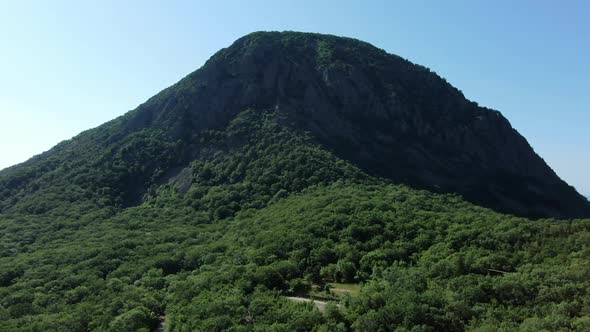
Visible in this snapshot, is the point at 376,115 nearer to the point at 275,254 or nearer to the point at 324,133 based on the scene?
the point at 324,133

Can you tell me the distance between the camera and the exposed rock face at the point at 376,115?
4311 inches

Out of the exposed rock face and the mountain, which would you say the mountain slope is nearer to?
the exposed rock face

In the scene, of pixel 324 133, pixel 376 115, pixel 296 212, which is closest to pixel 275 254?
pixel 296 212

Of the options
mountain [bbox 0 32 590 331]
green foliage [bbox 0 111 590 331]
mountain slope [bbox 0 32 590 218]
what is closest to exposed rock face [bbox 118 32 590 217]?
mountain slope [bbox 0 32 590 218]

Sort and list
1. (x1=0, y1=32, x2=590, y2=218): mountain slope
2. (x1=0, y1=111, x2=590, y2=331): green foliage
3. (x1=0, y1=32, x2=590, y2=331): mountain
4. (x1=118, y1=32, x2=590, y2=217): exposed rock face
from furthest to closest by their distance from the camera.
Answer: (x1=118, y1=32, x2=590, y2=217): exposed rock face → (x1=0, y1=32, x2=590, y2=218): mountain slope → (x1=0, y1=32, x2=590, y2=331): mountain → (x1=0, y1=111, x2=590, y2=331): green foliage

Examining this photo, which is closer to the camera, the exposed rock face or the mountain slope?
the mountain slope

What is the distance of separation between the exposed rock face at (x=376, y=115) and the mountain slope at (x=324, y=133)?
38 centimetres

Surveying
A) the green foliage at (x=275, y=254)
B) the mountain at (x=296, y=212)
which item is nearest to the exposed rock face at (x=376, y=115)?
the mountain at (x=296, y=212)

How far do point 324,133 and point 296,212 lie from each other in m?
42.7

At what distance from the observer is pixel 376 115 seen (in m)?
124

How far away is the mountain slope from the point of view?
107 metres

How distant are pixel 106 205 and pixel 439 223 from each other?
72071 millimetres

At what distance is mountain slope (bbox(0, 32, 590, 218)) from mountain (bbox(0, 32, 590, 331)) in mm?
551

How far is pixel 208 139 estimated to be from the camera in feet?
376
